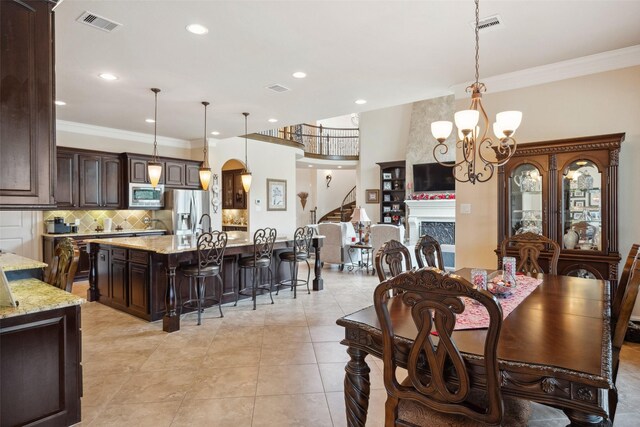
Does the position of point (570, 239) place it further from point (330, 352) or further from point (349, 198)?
point (349, 198)

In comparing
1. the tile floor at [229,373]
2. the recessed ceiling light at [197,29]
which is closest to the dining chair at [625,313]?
the tile floor at [229,373]

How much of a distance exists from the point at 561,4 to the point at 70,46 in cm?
426

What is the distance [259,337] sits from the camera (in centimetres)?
376

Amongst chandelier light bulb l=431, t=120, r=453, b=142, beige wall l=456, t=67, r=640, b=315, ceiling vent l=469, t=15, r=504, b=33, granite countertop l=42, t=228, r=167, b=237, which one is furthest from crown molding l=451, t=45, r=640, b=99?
granite countertop l=42, t=228, r=167, b=237

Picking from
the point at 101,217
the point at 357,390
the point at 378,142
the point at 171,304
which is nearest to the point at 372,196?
the point at 378,142

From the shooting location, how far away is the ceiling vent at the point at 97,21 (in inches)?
114

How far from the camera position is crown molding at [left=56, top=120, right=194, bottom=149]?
6453 mm

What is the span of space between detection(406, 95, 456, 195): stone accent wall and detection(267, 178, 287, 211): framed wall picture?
3.58 meters

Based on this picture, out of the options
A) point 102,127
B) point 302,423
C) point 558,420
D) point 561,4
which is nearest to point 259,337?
point 302,423

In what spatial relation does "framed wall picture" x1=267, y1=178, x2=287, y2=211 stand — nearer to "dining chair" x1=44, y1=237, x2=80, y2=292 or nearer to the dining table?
"dining chair" x1=44, y1=237, x2=80, y2=292

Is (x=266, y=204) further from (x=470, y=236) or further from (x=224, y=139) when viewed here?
(x=470, y=236)

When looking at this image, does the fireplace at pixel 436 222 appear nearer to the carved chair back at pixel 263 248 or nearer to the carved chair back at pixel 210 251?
the carved chair back at pixel 263 248

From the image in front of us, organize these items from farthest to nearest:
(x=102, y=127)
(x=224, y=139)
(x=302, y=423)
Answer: (x=224, y=139)
(x=102, y=127)
(x=302, y=423)

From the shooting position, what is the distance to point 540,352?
1.41m
